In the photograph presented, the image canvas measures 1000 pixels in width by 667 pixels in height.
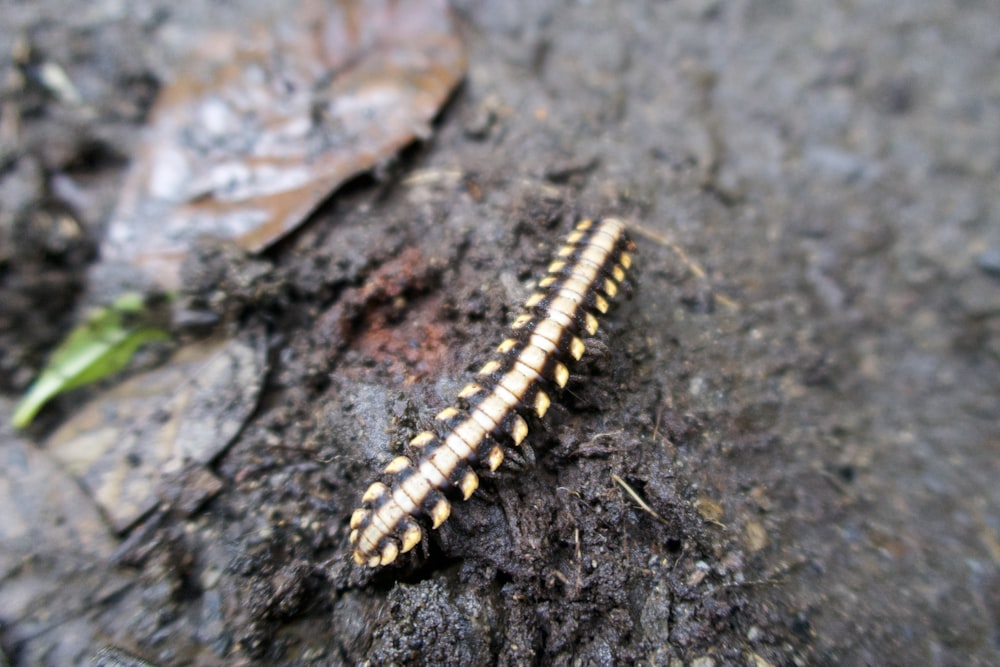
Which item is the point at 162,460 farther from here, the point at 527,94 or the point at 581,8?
the point at 581,8

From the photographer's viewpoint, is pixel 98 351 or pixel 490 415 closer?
pixel 490 415

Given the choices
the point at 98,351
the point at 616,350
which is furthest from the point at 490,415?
Result: the point at 98,351

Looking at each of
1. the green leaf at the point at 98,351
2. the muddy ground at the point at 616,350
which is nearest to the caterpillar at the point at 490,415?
the muddy ground at the point at 616,350

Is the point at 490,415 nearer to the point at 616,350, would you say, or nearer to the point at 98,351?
the point at 616,350

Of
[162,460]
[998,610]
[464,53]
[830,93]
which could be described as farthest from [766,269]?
[162,460]

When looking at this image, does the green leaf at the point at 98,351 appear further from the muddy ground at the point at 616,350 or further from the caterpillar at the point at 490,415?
the caterpillar at the point at 490,415

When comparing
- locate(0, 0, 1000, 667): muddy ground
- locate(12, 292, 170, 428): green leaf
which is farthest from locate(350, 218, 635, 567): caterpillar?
locate(12, 292, 170, 428): green leaf

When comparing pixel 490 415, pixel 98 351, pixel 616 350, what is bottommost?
pixel 616 350
